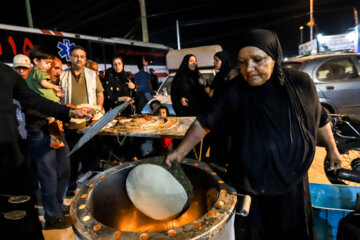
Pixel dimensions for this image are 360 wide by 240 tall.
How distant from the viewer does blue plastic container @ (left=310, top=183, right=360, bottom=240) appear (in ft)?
5.16

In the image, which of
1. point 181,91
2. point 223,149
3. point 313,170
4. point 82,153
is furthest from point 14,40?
point 313,170

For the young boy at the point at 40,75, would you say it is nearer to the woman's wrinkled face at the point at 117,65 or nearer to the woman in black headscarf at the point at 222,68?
the woman's wrinkled face at the point at 117,65

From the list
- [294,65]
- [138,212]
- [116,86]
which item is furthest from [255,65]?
[294,65]

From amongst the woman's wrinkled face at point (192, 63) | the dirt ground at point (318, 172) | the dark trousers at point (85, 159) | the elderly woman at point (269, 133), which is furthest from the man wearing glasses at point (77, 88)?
the dirt ground at point (318, 172)

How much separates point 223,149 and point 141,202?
6.61 ft

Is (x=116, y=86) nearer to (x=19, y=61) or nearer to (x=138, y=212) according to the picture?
(x=19, y=61)

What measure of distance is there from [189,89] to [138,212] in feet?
8.22

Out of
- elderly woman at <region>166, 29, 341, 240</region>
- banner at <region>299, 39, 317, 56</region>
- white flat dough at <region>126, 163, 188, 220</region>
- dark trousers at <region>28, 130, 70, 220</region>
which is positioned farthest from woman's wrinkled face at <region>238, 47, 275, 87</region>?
banner at <region>299, 39, 317, 56</region>

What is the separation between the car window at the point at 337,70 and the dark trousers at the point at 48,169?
588 centimetres

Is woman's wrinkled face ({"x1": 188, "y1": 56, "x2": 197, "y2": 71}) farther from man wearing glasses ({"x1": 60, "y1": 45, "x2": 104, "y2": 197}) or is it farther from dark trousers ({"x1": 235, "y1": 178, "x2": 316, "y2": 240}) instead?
dark trousers ({"x1": 235, "y1": 178, "x2": 316, "y2": 240})

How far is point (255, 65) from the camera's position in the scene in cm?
124

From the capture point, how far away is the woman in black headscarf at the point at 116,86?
390cm

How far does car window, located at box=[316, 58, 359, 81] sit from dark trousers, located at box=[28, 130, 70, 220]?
588 centimetres

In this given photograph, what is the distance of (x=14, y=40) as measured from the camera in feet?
17.3
